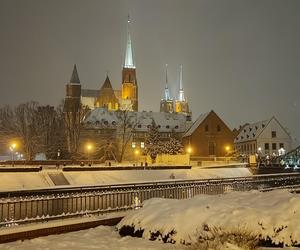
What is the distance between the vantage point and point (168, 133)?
371 feet

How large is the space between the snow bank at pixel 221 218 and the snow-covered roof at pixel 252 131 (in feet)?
319

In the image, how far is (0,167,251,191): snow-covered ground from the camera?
41.7 metres

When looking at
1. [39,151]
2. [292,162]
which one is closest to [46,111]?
[39,151]

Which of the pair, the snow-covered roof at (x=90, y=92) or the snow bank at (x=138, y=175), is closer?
the snow bank at (x=138, y=175)

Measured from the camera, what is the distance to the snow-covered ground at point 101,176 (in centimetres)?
4172

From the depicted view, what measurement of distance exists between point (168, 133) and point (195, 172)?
2189 inches

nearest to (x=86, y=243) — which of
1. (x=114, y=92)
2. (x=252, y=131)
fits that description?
(x=252, y=131)

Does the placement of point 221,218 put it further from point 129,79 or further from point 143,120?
point 129,79

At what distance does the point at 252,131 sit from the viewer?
375 ft

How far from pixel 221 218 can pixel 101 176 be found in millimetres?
37508

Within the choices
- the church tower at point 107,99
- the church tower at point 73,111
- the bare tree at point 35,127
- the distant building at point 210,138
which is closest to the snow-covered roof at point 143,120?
the church tower at point 73,111

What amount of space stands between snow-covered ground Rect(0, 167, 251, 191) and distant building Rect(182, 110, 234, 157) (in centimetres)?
2737

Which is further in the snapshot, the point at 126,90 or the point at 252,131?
the point at 126,90

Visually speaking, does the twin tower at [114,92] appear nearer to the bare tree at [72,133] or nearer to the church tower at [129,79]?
the church tower at [129,79]
